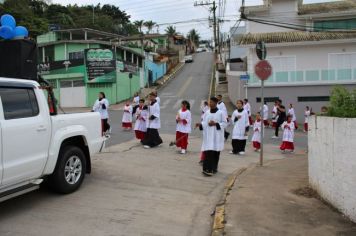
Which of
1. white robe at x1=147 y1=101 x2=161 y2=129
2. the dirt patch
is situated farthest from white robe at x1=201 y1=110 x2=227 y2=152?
white robe at x1=147 y1=101 x2=161 y2=129

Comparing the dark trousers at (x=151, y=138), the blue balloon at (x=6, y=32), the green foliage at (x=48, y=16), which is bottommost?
the dark trousers at (x=151, y=138)

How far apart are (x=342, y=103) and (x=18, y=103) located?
480 cm

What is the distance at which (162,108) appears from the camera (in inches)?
1377

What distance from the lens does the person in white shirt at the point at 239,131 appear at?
44.8ft

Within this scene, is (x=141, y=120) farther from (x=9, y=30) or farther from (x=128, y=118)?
(x=9, y=30)

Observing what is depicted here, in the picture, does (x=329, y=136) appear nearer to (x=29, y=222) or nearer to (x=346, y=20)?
(x=29, y=222)

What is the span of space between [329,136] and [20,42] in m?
5.46

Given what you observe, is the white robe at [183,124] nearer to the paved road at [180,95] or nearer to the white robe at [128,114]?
the paved road at [180,95]

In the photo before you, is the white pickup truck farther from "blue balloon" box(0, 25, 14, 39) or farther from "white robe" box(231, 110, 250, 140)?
"white robe" box(231, 110, 250, 140)

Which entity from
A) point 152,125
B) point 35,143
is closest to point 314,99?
point 152,125

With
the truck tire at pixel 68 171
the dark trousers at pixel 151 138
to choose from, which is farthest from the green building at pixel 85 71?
the truck tire at pixel 68 171

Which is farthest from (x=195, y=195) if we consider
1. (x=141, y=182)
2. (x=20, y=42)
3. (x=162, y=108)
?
(x=162, y=108)

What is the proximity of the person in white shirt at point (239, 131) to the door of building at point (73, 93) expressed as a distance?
28113 mm

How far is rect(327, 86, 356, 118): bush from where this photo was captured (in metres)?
6.33
